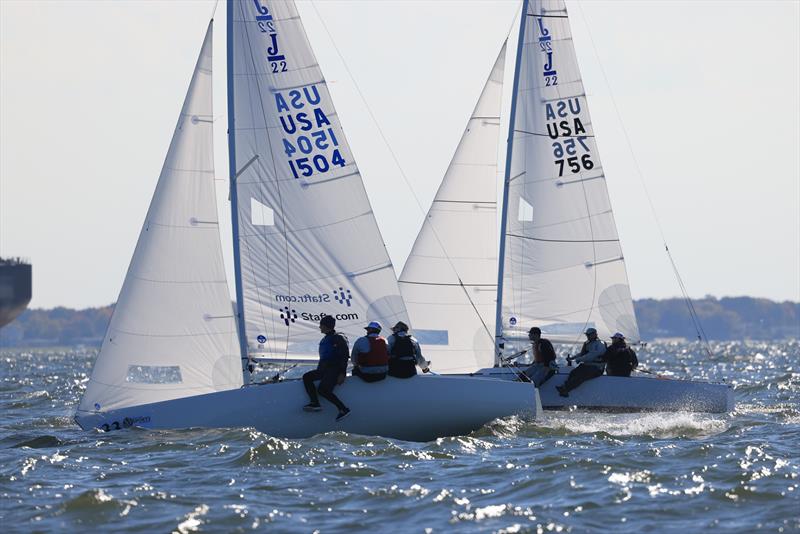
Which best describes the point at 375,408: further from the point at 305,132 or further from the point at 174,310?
the point at 305,132

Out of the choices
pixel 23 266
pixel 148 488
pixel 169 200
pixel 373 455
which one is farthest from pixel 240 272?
pixel 23 266

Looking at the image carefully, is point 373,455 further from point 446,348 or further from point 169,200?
point 446,348

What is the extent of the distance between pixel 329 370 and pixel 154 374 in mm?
2235

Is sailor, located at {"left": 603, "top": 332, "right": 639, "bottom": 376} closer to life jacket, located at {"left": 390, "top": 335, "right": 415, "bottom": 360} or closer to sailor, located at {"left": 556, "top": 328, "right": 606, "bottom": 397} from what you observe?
sailor, located at {"left": 556, "top": 328, "right": 606, "bottom": 397}

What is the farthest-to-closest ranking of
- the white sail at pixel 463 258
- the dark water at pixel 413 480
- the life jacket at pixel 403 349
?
1. the white sail at pixel 463 258
2. the life jacket at pixel 403 349
3. the dark water at pixel 413 480

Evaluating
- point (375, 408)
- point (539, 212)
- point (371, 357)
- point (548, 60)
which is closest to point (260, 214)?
point (371, 357)

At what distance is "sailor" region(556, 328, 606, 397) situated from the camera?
64.5ft

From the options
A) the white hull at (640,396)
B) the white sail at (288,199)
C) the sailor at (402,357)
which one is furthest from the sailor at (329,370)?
the white hull at (640,396)

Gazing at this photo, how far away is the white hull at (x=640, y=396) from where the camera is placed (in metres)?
19.7

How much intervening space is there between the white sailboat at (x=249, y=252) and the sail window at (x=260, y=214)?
0.7 inches

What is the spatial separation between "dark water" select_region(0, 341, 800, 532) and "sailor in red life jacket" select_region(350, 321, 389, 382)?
2.35ft

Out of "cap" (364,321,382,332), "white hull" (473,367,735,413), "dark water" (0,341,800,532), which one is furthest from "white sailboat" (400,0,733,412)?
"cap" (364,321,382,332)

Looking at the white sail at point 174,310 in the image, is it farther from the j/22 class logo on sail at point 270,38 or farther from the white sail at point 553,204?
the white sail at point 553,204

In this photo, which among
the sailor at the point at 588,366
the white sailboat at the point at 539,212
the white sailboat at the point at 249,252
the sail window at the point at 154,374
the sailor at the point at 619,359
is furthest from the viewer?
the white sailboat at the point at 539,212
